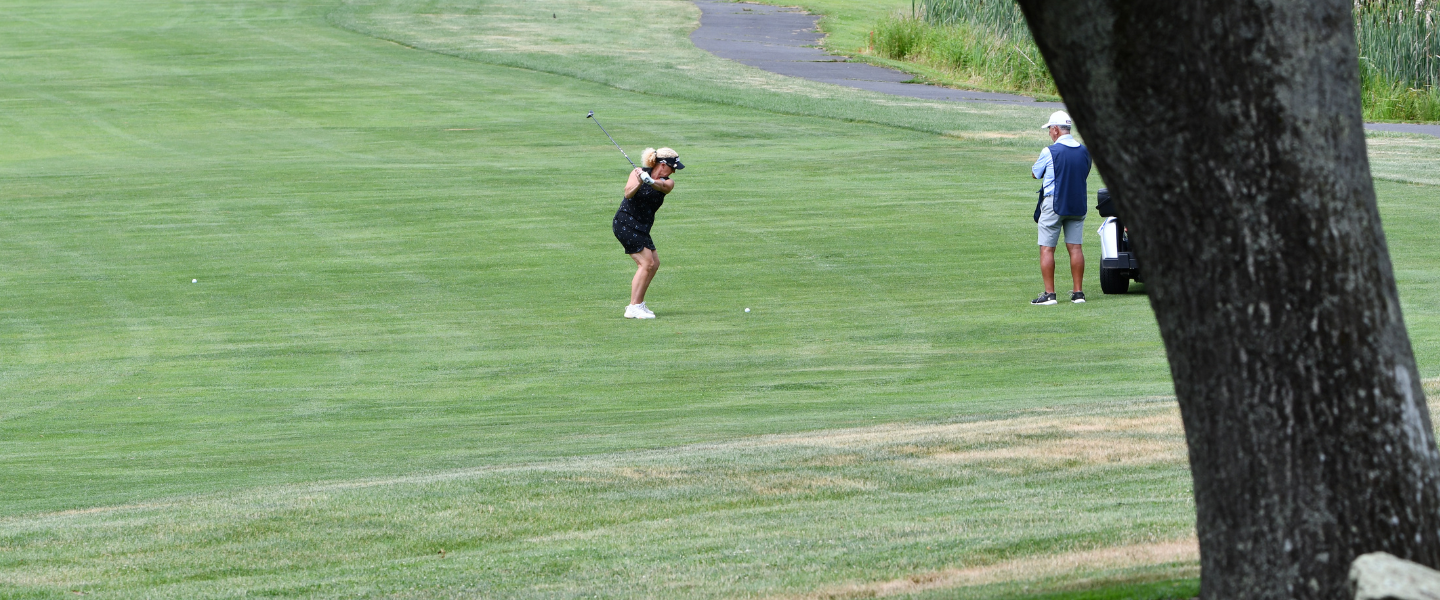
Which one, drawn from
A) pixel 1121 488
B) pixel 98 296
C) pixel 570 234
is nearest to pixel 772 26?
pixel 570 234

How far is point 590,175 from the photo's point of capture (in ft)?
88.1

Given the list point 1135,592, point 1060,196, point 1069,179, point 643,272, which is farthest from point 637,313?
point 1135,592

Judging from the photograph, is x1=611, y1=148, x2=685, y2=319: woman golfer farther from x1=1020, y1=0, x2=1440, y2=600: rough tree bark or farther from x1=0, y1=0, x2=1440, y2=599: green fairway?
x1=1020, y1=0, x2=1440, y2=600: rough tree bark

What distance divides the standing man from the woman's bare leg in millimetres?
3549

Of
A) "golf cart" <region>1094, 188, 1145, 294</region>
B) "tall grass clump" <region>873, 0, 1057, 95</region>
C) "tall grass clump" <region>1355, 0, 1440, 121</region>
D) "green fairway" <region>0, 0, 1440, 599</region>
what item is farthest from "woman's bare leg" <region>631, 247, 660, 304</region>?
"tall grass clump" <region>873, 0, 1057, 95</region>

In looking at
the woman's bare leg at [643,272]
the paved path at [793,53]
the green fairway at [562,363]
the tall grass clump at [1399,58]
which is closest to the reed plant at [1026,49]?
the tall grass clump at [1399,58]

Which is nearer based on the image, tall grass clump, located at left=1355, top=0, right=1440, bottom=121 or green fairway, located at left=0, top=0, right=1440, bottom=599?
green fairway, located at left=0, top=0, right=1440, bottom=599

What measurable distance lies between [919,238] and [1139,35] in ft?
53.5

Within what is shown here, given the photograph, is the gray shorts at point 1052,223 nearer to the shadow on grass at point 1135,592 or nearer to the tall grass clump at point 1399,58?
the shadow on grass at point 1135,592

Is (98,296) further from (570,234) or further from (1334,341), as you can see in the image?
(1334,341)

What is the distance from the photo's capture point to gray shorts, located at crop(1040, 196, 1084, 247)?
16250 millimetres

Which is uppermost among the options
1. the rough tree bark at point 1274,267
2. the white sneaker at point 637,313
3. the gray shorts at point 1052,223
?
the rough tree bark at point 1274,267

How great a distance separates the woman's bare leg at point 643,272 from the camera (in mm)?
16281

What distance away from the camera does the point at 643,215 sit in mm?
16500
